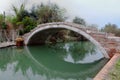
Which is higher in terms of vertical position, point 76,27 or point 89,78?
point 76,27

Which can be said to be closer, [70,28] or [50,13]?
Result: [70,28]

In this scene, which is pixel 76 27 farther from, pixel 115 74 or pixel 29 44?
pixel 115 74

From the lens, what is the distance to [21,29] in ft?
71.2

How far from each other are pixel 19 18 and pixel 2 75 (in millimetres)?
15512

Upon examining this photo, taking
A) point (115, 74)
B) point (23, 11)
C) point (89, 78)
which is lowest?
point (89, 78)

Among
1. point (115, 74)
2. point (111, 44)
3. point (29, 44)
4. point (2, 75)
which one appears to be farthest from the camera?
point (29, 44)

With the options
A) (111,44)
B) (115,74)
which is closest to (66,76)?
(115,74)

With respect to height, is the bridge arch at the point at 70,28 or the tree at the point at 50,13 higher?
the tree at the point at 50,13

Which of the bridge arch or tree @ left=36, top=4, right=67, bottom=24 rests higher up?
tree @ left=36, top=4, right=67, bottom=24

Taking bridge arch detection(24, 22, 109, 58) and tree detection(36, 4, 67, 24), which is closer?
bridge arch detection(24, 22, 109, 58)

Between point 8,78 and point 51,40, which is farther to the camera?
point 51,40

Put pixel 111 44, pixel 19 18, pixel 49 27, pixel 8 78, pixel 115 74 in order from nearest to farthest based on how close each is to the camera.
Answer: pixel 115 74 → pixel 8 78 → pixel 111 44 → pixel 49 27 → pixel 19 18

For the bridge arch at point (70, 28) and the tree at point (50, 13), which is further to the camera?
the tree at point (50, 13)

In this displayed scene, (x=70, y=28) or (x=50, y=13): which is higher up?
(x=50, y=13)
